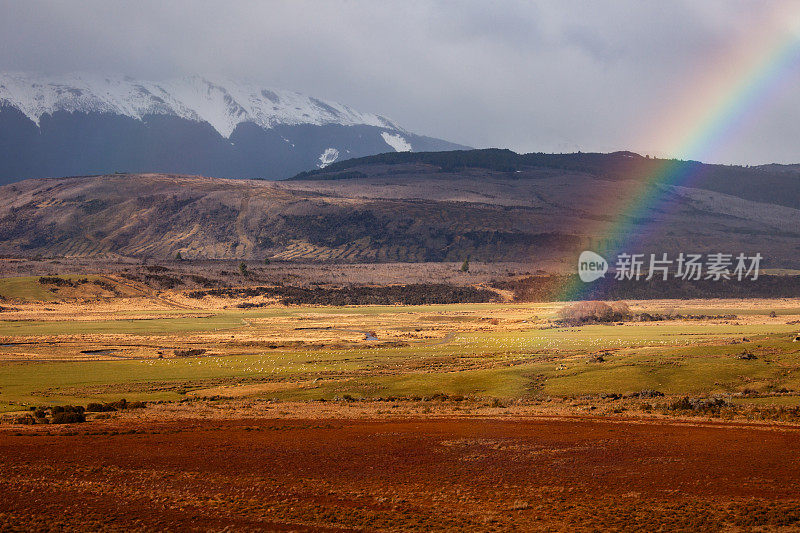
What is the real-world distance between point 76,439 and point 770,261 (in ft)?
547

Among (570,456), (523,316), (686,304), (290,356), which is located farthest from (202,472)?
(686,304)

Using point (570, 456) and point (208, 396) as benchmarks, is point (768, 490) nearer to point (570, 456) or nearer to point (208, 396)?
point (570, 456)

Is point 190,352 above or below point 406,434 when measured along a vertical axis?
below

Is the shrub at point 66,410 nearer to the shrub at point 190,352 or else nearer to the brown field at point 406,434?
the brown field at point 406,434

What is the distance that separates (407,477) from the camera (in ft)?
69.5

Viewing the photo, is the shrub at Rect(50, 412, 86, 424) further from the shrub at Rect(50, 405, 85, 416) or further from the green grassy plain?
the green grassy plain

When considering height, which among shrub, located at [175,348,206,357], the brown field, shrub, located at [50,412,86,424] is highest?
the brown field

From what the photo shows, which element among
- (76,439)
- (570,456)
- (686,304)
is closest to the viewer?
(570,456)

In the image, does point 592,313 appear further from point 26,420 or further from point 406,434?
point 26,420

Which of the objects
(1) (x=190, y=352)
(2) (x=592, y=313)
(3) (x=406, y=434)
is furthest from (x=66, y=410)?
(2) (x=592, y=313)

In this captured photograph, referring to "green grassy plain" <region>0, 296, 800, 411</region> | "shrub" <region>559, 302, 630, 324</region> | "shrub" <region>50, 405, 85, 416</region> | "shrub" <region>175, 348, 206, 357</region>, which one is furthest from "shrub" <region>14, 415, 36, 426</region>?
"shrub" <region>559, 302, 630, 324</region>

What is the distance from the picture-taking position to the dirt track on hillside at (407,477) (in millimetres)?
17734

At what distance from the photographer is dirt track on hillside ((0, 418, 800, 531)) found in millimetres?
17734

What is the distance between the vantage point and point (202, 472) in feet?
71.4
